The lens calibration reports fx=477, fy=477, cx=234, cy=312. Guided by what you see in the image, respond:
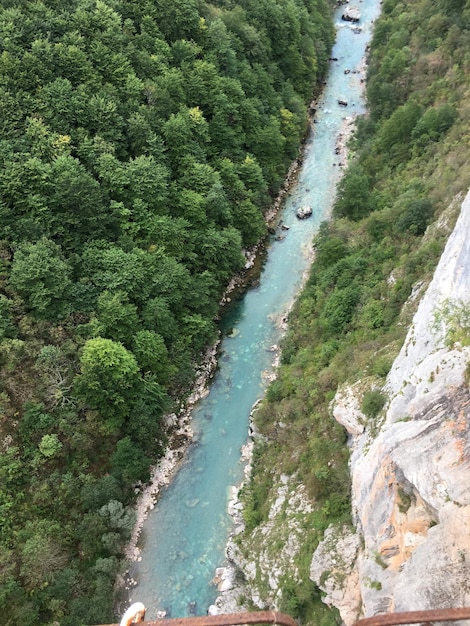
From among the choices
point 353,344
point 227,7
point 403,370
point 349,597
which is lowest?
point 349,597

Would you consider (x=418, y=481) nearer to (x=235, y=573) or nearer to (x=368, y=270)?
(x=235, y=573)

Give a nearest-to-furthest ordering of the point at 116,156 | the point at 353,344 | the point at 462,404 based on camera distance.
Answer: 1. the point at 462,404
2. the point at 353,344
3. the point at 116,156

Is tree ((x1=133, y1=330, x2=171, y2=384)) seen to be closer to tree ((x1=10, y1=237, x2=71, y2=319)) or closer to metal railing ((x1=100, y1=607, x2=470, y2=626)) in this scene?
tree ((x1=10, y1=237, x2=71, y2=319))

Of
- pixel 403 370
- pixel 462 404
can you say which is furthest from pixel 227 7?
pixel 462 404

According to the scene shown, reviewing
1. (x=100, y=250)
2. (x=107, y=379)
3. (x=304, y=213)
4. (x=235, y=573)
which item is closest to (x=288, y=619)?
(x=235, y=573)

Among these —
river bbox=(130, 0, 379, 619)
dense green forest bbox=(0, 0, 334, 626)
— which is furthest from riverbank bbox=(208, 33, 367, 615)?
dense green forest bbox=(0, 0, 334, 626)

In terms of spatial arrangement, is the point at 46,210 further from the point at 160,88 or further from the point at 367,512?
the point at 367,512
